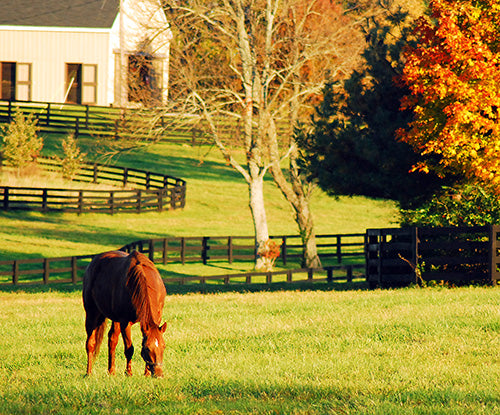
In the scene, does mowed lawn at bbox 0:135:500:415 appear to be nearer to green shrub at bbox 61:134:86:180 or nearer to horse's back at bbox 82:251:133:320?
horse's back at bbox 82:251:133:320

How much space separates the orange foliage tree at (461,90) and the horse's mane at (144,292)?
12.0 m

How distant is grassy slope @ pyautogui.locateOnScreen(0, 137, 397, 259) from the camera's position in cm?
3378

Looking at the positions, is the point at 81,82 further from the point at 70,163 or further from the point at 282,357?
the point at 282,357

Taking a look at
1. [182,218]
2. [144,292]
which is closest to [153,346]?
[144,292]

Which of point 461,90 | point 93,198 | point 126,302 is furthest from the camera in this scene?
point 93,198

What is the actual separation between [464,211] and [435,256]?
1.54 meters

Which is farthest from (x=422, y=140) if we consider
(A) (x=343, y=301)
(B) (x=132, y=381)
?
(B) (x=132, y=381)

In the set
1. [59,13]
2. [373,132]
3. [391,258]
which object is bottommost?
[391,258]

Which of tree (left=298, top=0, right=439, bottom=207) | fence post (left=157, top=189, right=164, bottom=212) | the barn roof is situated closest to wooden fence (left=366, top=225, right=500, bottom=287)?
tree (left=298, top=0, right=439, bottom=207)

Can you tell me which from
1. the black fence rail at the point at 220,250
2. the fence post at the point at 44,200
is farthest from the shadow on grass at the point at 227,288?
the fence post at the point at 44,200

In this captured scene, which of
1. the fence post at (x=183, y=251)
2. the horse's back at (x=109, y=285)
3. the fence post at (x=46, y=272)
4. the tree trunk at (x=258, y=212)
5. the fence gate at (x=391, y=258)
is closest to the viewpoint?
the horse's back at (x=109, y=285)

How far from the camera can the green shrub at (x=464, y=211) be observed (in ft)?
60.1

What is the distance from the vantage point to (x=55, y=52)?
54438 mm

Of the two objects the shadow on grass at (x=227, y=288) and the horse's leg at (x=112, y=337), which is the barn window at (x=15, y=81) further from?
the horse's leg at (x=112, y=337)
